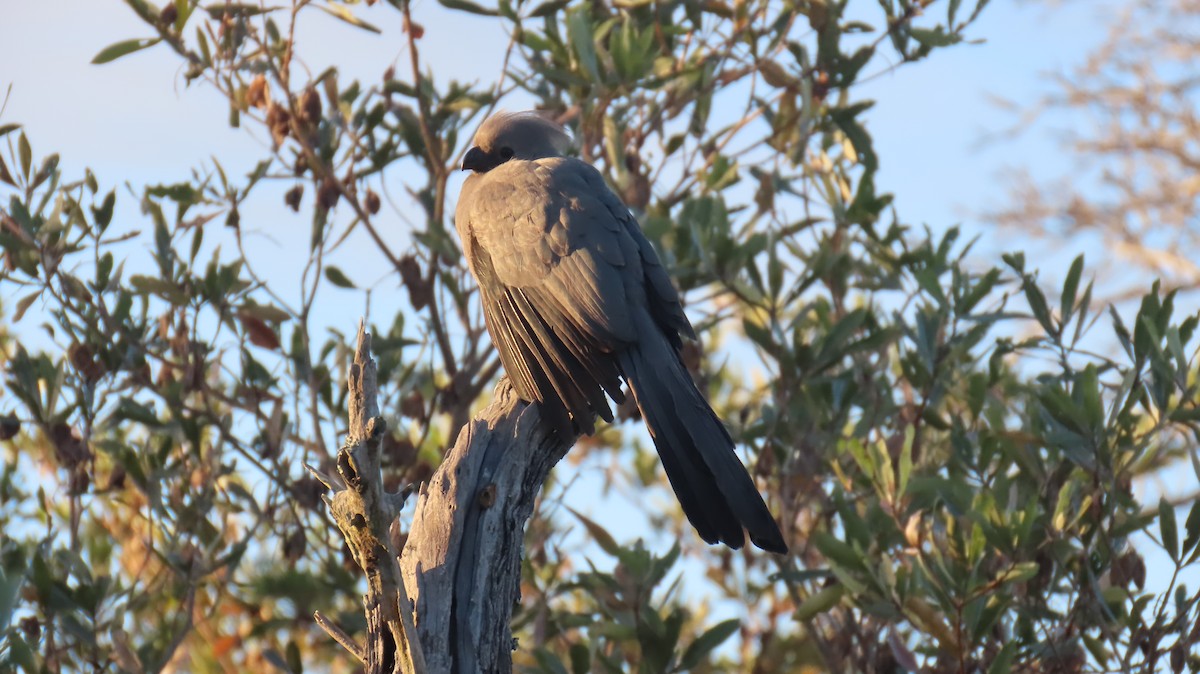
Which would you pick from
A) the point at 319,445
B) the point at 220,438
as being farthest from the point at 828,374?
the point at 220,438

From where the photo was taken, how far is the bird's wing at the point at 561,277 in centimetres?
402

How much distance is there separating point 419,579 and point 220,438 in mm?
2325

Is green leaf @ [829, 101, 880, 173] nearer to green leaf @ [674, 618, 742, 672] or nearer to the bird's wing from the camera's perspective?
the bird's wing

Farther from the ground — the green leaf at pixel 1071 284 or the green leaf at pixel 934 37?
the green leaf at pixel 934 37

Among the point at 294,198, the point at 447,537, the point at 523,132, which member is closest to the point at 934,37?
the point at 523,132

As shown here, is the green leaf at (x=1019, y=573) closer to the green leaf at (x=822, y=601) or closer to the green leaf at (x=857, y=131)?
the green leaf at (x=822, y=601)

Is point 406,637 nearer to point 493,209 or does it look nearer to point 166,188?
point 493,209

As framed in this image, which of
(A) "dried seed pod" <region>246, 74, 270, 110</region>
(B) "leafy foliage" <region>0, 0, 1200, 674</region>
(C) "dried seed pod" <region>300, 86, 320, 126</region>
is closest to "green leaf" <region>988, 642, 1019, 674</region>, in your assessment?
(B) "leafy foliage" <region>0, 0, 1200, 674</region>

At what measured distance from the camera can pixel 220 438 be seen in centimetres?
528

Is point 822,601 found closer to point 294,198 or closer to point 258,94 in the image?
point 294,198

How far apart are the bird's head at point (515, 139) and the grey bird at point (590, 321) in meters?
0.41

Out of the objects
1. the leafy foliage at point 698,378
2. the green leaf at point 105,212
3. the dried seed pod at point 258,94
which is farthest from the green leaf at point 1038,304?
the green leaf at point 105,212

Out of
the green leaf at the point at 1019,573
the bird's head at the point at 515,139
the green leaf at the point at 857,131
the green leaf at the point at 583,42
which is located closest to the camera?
the green leaf at the point at 1019,573

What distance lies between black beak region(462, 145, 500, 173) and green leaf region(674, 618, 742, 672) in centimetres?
208
